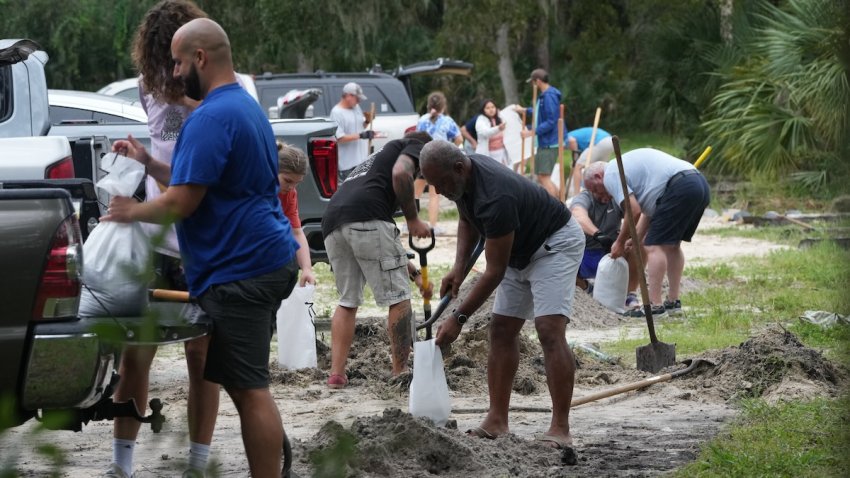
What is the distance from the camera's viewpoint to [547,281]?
242 inches

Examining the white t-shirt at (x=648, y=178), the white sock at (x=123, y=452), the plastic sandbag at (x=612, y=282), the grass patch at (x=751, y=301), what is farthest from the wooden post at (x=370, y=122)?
the white sock at (x=123, y=452)

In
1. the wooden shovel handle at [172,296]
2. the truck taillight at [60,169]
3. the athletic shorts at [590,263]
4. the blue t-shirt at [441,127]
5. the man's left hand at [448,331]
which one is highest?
the truck taillight at [60,169]

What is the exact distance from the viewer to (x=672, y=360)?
325 inches

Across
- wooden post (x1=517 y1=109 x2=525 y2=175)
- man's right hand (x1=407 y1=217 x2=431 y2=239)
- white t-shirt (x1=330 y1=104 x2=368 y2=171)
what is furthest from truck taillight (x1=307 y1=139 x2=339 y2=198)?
wooden post (x1=517 y1=109 x2=525 y2=175)

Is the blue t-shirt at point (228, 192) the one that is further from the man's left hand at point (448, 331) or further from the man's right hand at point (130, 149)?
the man's left hand at point (448, 331)

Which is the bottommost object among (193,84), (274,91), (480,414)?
(480,414)

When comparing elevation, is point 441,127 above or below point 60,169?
below

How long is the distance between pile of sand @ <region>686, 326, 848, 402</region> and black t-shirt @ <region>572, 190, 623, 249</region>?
10.7ft

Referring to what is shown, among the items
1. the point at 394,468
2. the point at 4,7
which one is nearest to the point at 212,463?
the point at 394,468

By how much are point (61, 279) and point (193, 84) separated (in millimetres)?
833

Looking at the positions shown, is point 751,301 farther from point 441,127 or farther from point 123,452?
point 123,452

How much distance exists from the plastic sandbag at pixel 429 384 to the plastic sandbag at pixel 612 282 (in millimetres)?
4183

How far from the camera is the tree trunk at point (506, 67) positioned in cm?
3030

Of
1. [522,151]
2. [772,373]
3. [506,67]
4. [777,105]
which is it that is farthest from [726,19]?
[772,373]
